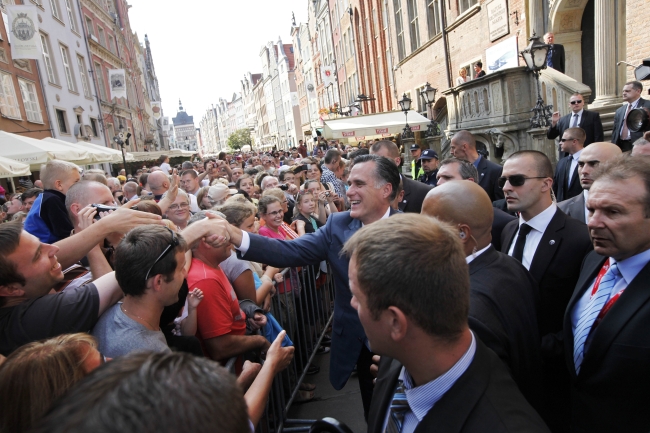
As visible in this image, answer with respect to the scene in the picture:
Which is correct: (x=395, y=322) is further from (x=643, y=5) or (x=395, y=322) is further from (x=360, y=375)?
(x=643, y=5)

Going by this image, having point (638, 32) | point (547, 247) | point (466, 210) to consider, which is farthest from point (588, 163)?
point (638, 32)

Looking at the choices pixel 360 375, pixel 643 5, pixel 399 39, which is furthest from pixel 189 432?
pixel 399 39

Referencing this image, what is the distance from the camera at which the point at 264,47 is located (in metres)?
82.6

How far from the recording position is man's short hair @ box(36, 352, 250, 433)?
Answer: 65 centimetres

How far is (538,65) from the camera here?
26.7 ft

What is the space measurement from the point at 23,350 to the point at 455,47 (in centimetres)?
1871

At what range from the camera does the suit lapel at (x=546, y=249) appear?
2.47 meters

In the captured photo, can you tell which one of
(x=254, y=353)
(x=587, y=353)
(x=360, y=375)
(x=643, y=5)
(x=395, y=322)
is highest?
(x=643, y=5)

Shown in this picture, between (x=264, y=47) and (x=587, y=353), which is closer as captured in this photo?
(x=587, y=353)

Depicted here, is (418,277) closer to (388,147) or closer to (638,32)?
(388,147)

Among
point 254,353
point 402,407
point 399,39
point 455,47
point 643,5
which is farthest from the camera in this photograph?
point 399,39

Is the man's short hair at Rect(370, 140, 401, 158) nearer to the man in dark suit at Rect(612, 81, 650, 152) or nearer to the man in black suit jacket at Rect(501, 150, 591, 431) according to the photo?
the man in black suit jacket at Rect(501, 150, 591, 431)

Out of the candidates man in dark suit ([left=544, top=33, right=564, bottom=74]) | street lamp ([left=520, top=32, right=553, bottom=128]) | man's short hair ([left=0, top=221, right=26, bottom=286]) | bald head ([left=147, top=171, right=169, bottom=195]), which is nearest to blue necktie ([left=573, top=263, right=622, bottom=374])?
man's short hair ([left=0, top=221, right=26, bottom=286])

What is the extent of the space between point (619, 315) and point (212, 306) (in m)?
2.14
